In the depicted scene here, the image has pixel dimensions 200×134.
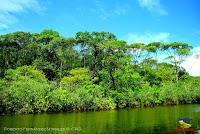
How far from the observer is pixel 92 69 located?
60.1m

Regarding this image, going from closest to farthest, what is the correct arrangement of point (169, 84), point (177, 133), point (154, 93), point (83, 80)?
1. point (177, 133)
2. point (83, 80)
3. point (154, 93)
4. point (169, 84)

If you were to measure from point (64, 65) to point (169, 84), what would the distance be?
1989 cm

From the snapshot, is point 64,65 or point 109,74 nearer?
point 109,74

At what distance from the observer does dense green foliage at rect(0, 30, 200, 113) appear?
46128 mm

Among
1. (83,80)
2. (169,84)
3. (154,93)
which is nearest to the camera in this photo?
(83,80)

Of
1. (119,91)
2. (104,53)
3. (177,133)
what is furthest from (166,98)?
(177,133)

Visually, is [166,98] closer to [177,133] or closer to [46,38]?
[46,38]

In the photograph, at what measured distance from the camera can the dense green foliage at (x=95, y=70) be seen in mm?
46128

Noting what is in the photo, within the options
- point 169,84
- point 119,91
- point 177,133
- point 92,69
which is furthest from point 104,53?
point 177,133

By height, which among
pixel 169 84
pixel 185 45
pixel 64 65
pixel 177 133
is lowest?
pixel 177 133

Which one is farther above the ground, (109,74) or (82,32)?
(82,32)

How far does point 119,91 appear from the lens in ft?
169

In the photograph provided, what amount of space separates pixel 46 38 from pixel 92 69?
10.6 meters

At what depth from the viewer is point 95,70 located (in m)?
58.0
